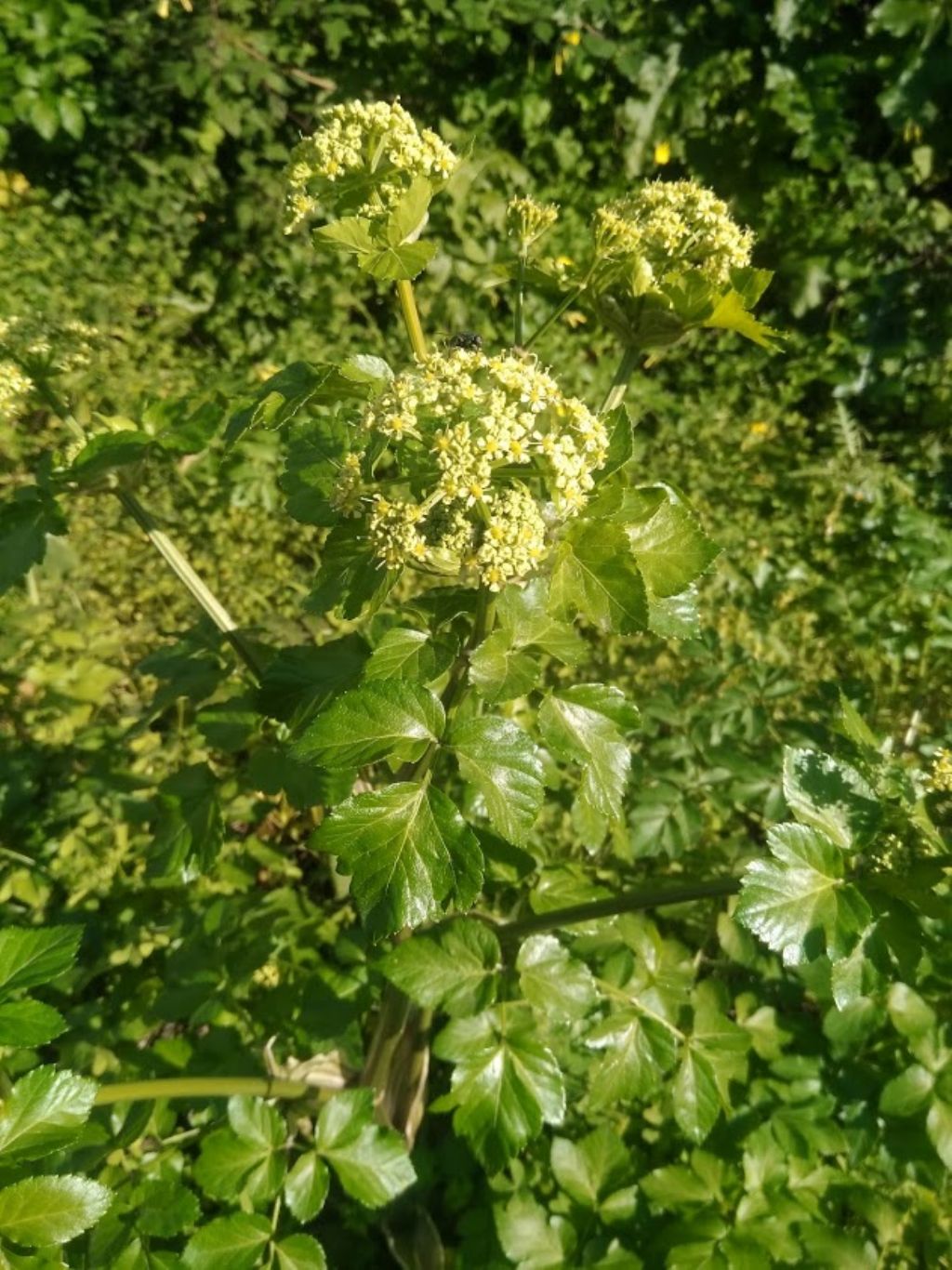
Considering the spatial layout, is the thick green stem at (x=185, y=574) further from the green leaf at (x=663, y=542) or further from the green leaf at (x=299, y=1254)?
the green leaf at (x=299, y=1254)

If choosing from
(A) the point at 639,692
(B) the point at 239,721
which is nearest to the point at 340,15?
(A) the point at 639,692

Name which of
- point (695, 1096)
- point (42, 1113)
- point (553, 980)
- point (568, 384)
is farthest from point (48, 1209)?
point (568, 384)

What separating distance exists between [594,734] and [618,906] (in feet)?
1.39

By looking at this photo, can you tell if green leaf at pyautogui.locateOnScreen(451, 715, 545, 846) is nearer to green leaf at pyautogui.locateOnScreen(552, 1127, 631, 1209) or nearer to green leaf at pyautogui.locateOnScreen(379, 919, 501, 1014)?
green leaf at pyautogui.locateOnScreen(379, 919, 501, 1014)

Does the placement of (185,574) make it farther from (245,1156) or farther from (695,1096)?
(695,1096)

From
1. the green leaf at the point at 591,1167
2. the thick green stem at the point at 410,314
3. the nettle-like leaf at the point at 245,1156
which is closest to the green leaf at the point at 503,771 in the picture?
the thick green stem at the point at 410,314

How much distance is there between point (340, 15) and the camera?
180 inches

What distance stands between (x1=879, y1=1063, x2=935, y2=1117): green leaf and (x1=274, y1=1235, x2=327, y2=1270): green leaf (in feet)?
3.50

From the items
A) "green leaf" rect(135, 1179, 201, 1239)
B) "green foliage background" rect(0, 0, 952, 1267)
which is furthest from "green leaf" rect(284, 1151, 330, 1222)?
"green foliage background" rect(0, 0, 952, 1267)

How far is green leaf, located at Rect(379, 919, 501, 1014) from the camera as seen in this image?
1.44 meters

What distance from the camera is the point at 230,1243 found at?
134cm

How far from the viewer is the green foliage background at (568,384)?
1.91 m

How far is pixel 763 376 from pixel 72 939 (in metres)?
4.73

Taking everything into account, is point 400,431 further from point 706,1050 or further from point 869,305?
point 869,305
